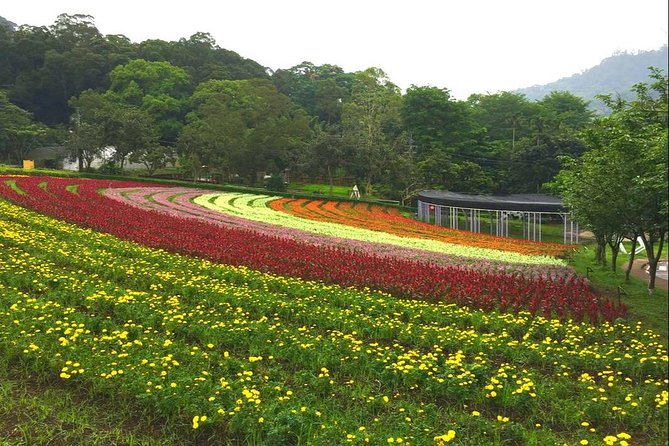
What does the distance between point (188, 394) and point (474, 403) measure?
11.0 ft

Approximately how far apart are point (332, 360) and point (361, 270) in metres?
6.59

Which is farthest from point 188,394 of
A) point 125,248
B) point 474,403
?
point 125,248

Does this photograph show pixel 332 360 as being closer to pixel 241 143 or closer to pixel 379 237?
pixel 379 237

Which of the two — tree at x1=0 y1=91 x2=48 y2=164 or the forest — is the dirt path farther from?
tree at x1=0 y1=91 x2=48 y2=164

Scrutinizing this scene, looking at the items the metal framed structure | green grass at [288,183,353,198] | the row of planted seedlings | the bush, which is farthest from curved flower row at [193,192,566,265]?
green grass at [288,183,353,198]

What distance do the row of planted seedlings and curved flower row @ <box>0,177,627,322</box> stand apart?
994 mm

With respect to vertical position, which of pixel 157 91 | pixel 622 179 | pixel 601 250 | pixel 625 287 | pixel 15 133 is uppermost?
pixel 157 91

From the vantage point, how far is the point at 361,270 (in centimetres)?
1338

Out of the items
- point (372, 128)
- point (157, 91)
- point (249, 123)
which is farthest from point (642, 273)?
point (157, 91)

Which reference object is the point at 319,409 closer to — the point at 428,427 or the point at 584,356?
the point at 428,427

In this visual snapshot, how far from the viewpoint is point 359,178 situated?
51.3 meters

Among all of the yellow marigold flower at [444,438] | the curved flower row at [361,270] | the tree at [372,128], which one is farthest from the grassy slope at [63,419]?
the tree at [372,128]

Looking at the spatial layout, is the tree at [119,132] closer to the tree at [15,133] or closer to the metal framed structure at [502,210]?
the tree at [15,133]

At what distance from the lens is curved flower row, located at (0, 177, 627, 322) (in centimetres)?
1066
